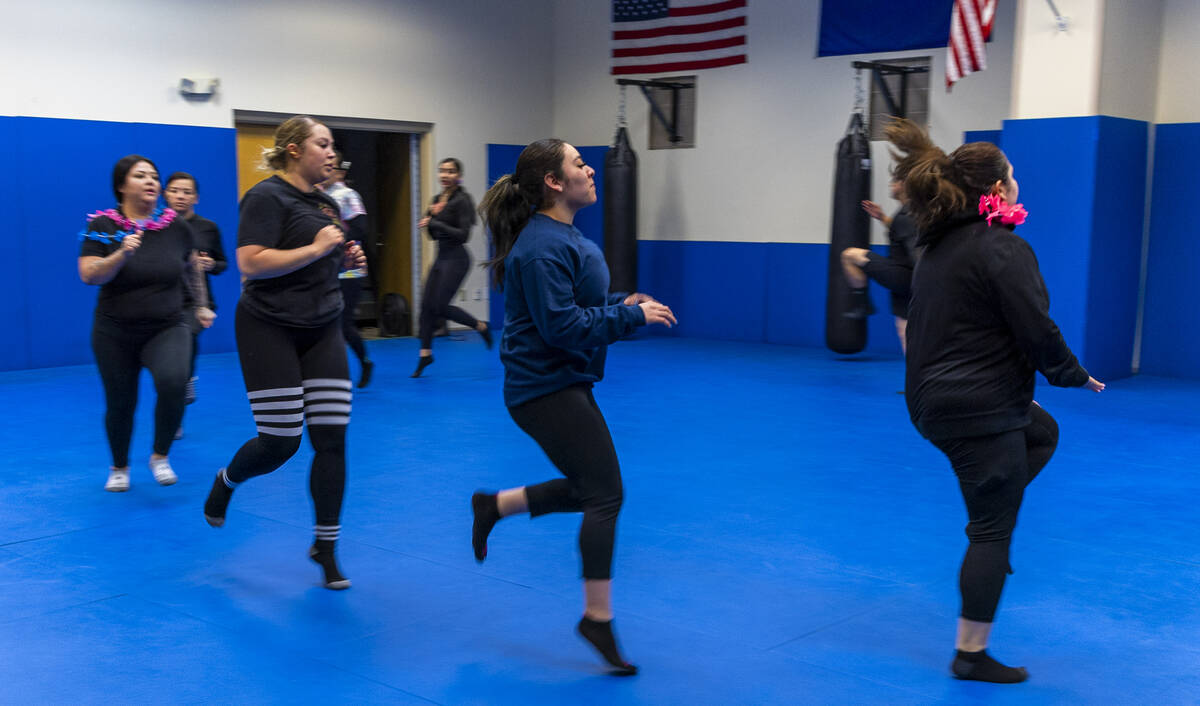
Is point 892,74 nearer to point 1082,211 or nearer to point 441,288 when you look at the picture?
point 1082,211

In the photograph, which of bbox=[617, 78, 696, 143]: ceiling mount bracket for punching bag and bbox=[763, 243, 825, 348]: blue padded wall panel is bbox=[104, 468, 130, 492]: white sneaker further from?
bbox=[617, 78, 696, 143]: ceiling mount bracket for punching bag

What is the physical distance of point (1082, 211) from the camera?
334 inches

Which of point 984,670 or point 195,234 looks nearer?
point 984,670

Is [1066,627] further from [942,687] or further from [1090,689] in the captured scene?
[942,687]

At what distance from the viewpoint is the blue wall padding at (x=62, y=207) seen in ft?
31.7

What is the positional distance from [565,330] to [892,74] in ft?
28.8

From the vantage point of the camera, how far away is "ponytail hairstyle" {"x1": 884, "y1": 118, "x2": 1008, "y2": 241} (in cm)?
308

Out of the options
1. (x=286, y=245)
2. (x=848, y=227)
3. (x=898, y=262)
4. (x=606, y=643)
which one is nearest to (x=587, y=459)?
(x=606, y=643)

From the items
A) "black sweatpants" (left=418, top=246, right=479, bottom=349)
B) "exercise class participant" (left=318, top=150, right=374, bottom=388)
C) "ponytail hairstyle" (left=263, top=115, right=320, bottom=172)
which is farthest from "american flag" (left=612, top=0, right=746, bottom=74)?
"ponytail hairstyle" (left=263, top=115, right=320, bottom=172)

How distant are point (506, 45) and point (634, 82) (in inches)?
74.3

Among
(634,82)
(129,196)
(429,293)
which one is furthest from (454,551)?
(634,82)

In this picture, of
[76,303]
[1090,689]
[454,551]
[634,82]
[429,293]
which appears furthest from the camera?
[634,82]

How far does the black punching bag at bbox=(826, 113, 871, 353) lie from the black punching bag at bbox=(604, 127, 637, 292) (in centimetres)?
252

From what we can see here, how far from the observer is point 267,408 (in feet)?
12.6
